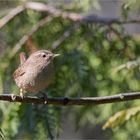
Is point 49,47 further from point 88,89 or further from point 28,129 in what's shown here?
point 28,129

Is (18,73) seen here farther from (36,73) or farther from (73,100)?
(73,100)

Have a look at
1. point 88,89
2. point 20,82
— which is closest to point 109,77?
point 88,89

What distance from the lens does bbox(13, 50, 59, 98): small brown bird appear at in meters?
2.40

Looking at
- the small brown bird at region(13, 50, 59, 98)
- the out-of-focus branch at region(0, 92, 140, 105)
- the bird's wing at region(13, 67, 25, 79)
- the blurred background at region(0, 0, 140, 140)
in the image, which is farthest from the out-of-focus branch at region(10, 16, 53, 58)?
the out-of-focus branch at region(0, 92, 140, 105)

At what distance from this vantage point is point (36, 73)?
2.49 m

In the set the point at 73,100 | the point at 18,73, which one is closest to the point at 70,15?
the point at 18,73

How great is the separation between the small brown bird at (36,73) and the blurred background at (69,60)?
0.60 ft

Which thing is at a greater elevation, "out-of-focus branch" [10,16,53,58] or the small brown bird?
"out-of-focus branch" [10,16,53,58]

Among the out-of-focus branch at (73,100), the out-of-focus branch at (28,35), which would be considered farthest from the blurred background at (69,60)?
the out-of-focus branch at (73,100)

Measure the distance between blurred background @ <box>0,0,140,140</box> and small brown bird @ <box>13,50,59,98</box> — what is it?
0.60ft

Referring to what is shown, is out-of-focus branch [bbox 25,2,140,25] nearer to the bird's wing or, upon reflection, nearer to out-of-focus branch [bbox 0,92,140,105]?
the bird's wing

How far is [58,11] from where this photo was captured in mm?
3383

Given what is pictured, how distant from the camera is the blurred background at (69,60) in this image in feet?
9.09

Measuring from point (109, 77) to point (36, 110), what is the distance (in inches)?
20.5
